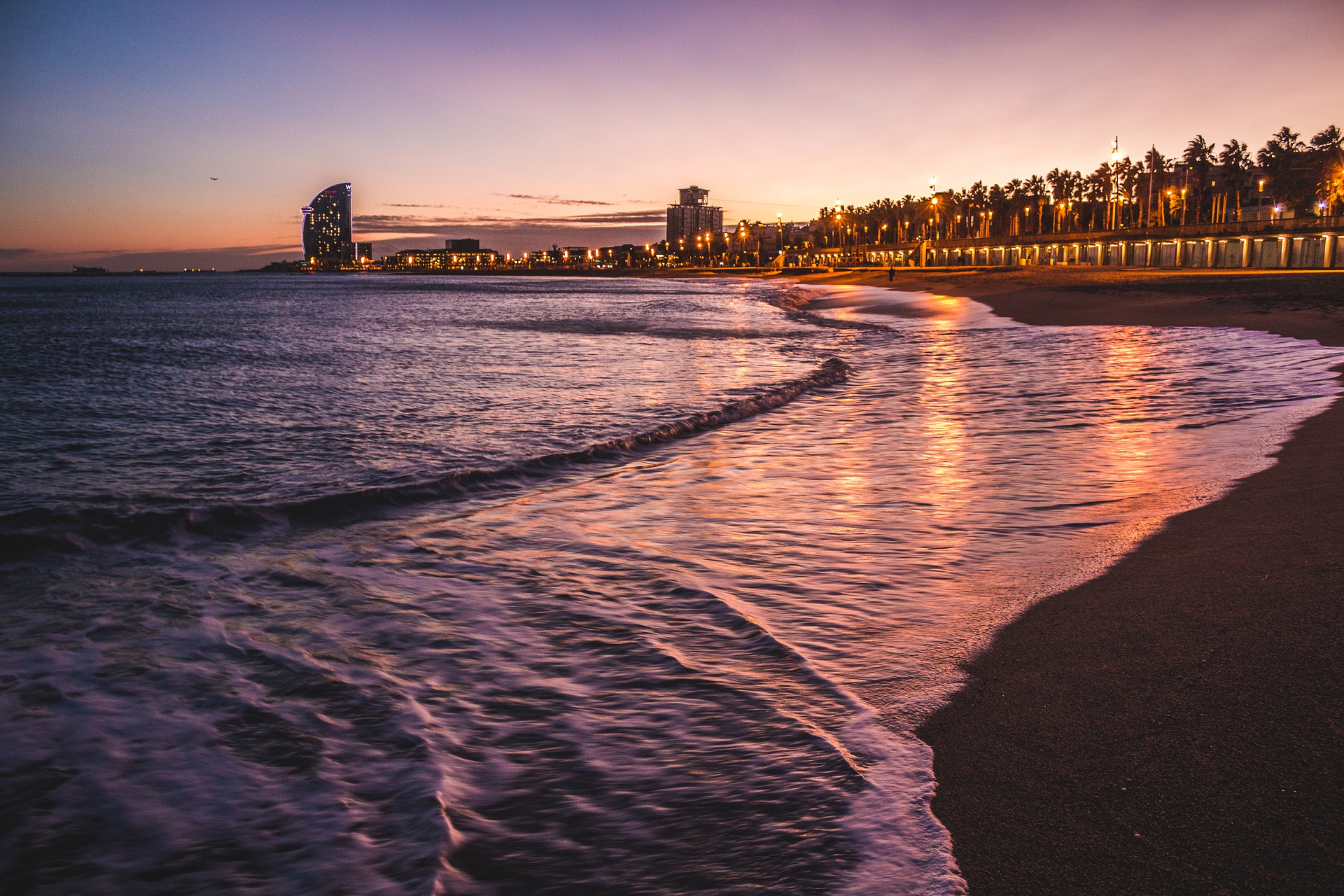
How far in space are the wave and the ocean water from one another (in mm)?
47

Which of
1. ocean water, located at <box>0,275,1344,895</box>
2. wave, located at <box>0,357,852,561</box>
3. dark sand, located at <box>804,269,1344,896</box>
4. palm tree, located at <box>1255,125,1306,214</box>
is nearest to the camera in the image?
dark sand, located at <box>804,269,1344,896</box>

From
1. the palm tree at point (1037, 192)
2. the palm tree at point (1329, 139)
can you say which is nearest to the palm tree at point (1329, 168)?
the palm tree at point (1329, 139)

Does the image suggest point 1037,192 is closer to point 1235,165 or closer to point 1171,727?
point 1235,165

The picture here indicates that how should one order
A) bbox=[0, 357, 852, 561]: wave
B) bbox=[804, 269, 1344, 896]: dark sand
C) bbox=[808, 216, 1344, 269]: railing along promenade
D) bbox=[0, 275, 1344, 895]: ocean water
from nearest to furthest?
bbox=[804, 269, 1344, 896]: dark sand
bbox=[0, 275, 1344, 895]: ocean water
bbox=[0, 357, 852, 561]: wave
bbox=[808, 216, 1344, 269]: railing along promenade

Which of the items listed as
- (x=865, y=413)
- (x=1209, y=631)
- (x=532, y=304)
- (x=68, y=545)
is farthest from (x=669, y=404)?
(x=532, y=304)

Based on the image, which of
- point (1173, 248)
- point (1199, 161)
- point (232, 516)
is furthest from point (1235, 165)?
point (232, 516)

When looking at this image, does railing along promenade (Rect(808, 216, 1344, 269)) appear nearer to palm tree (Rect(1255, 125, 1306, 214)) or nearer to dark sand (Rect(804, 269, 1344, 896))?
palm tree (Rect(1255, 125, 1306, 214))

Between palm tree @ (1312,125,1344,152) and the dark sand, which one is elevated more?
palm tree @ (1312,125,1344,152)

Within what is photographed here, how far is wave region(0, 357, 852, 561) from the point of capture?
24.8 ft

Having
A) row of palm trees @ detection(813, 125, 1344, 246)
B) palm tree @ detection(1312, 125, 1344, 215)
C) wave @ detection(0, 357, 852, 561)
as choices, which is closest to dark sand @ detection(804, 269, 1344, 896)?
wave @ detection(0, 357, 852, 561)

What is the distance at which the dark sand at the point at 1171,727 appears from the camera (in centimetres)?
261

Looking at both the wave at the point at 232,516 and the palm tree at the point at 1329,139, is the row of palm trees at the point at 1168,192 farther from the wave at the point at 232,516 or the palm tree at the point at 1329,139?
the wave at the point at 232,516

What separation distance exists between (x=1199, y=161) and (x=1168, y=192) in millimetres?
13469

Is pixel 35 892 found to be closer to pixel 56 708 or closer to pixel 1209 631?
pixel 56 708
